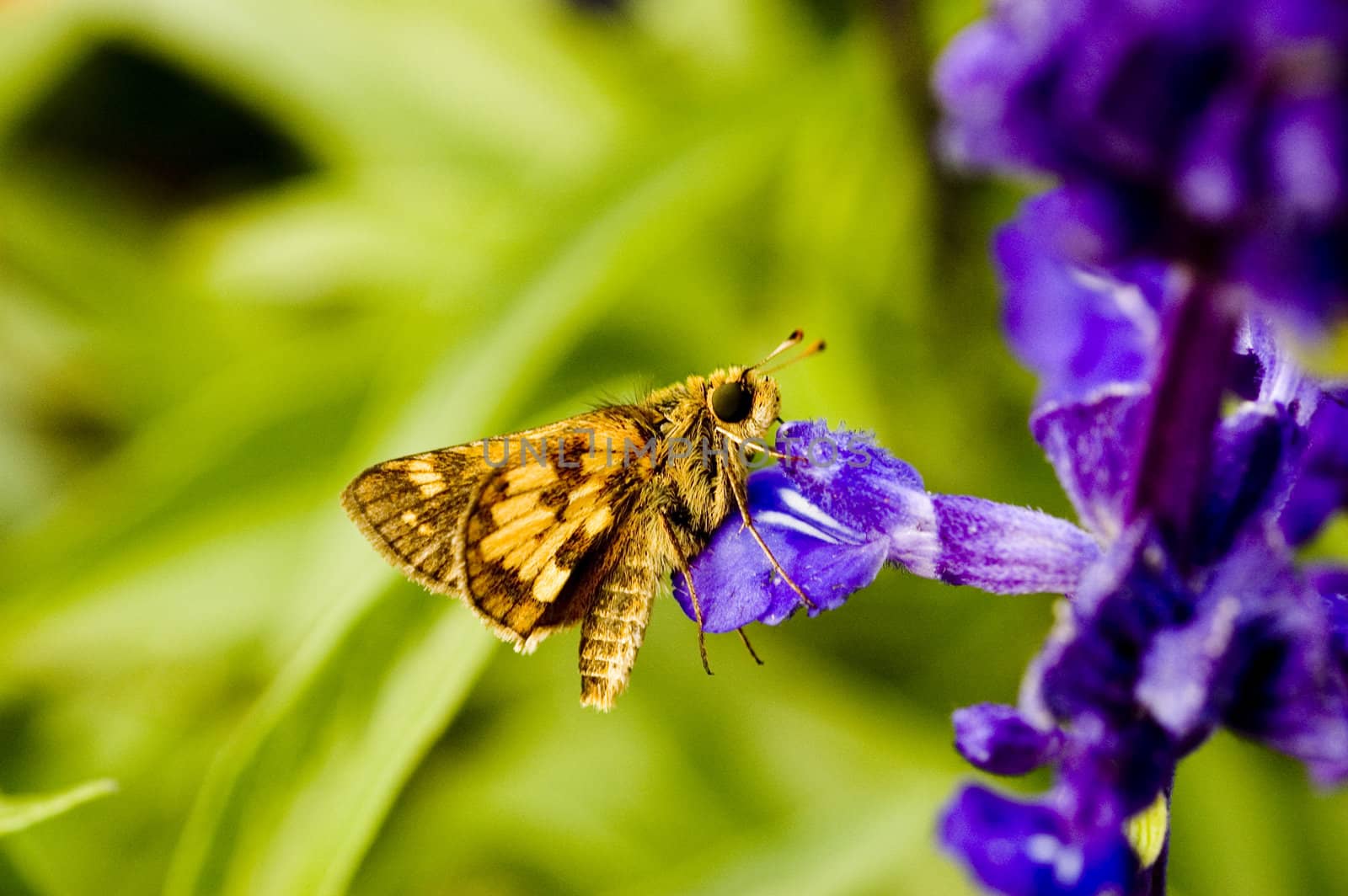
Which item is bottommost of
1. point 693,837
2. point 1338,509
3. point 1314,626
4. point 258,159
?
point 693,837

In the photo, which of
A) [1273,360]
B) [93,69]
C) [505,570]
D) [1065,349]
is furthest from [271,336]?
[1273,360]

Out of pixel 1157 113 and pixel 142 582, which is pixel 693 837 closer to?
pixel 142 582

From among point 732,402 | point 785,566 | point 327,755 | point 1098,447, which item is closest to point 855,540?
point 785,566

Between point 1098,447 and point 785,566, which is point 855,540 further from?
point 1098,447

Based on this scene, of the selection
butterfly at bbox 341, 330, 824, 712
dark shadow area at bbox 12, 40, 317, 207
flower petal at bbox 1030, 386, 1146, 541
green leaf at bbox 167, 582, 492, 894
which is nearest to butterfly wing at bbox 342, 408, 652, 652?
butterfly at bbox 341, 330, 824, 712

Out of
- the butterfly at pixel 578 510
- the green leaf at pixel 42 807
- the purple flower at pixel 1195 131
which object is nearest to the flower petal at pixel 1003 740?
the purple flower at pixel 1195 131

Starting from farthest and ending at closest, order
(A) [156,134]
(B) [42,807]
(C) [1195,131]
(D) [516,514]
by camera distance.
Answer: (A) [156,134], (D) [516,514], (B) [42,807], (C) [1195,131]
